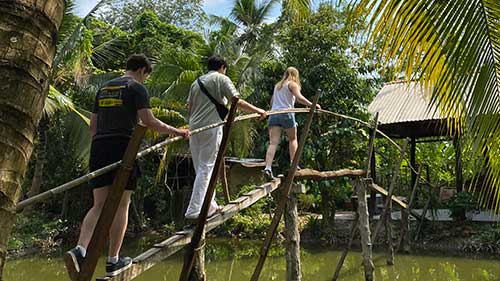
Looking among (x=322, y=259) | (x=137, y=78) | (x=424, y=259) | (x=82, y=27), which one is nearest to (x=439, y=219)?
(x=424, y=259)

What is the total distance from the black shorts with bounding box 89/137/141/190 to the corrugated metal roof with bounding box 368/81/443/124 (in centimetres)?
884

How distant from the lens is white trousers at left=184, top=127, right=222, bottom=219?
4141mm

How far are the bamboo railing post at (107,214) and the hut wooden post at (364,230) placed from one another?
611cm

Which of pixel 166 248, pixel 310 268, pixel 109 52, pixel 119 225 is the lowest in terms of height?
pixel 310 268

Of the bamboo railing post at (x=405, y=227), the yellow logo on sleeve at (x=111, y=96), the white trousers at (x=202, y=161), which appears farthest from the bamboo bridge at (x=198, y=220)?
the bamboo railing post at (x=405, y=227)

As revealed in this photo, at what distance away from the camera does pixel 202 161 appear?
13.8 ft

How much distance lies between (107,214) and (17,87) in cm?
171

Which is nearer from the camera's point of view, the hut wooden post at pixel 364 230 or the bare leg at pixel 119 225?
the bare leg at pixel 119 225

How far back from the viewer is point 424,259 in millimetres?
10516

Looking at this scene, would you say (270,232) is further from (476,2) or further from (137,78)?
(476,2)

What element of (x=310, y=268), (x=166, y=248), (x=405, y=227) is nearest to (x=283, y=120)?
(x=166, y=248)

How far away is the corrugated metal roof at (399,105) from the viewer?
11.5m

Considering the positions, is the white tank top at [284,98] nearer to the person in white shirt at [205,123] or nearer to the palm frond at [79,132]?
the person in white shirt at [205,123]

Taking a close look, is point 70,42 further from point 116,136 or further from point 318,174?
point 116,136
